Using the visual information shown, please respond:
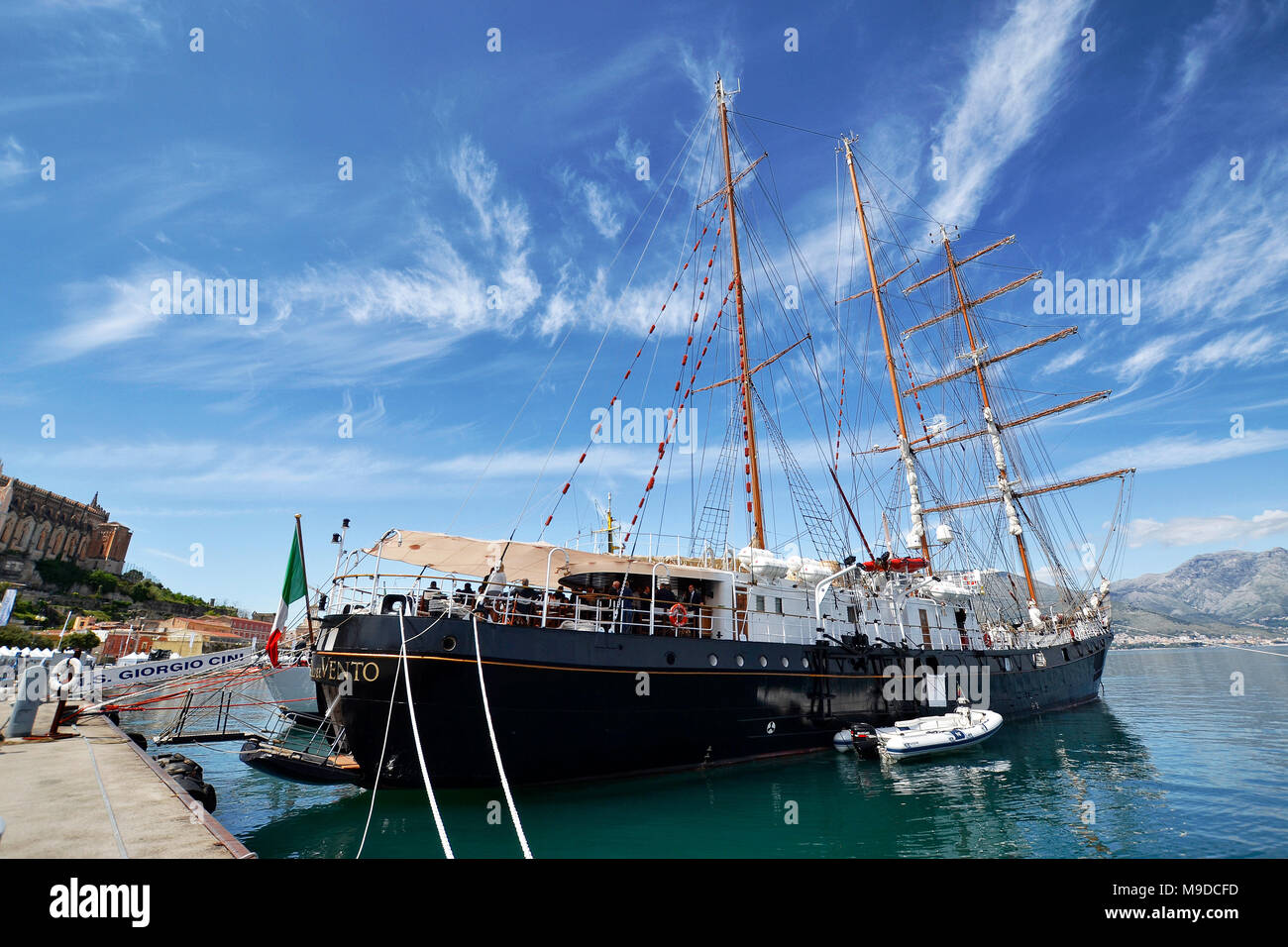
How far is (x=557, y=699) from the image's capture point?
13.3m

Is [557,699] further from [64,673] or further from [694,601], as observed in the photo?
[64,673]

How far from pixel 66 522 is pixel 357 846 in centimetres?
11593

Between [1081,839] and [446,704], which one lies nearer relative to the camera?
[1081,839]

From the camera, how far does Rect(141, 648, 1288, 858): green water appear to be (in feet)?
34.7

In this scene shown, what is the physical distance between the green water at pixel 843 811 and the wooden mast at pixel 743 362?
7.75 meters

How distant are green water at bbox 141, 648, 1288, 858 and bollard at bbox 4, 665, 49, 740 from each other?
4.51 metres

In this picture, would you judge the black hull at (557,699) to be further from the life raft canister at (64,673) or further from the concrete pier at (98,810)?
the life raft canister at (64,673)

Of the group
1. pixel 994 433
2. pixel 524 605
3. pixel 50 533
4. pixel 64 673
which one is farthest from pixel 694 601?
pixel 50 533
